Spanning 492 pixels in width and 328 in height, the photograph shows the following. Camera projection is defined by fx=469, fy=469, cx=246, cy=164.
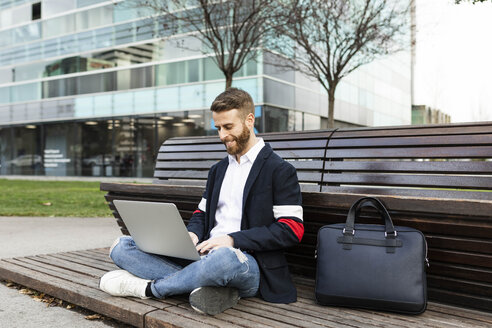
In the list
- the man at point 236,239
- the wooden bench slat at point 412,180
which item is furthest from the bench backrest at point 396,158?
the man at point 236,239

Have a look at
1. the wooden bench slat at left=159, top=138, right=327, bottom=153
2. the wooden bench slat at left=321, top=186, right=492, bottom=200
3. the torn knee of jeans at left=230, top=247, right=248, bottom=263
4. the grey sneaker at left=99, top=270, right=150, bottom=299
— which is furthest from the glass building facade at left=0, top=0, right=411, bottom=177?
the torn knee of jeans at left=230, top=247, right=248, bottom=263

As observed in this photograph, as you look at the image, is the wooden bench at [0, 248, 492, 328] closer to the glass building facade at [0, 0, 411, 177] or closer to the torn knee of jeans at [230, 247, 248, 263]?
the torn knee of jeans at [230, 247, 248, 263]

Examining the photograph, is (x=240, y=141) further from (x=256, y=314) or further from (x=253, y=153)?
(x=256, y=314)

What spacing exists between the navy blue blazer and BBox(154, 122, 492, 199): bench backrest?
0.68 meters

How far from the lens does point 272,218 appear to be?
300cm

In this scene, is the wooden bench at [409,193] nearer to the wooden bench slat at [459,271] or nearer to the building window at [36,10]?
the wooden bench slat at [459,271]

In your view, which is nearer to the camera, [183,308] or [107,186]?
[183,308]

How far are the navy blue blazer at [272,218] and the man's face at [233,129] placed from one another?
15cm

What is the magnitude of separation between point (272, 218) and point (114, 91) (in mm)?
23541

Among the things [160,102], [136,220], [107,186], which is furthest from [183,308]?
[160,102]

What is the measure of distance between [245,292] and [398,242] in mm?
979

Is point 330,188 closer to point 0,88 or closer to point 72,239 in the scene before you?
point 72,239

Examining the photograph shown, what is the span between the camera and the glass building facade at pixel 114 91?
21844mm

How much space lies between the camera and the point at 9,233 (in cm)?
725
